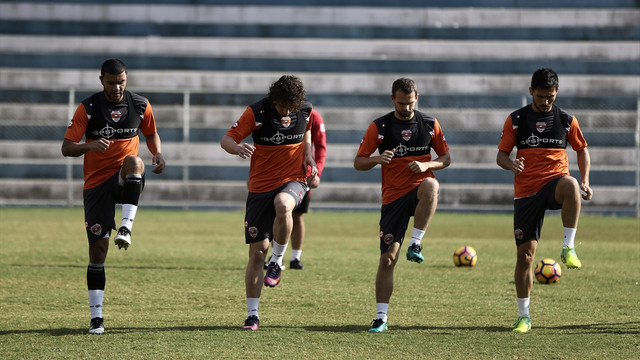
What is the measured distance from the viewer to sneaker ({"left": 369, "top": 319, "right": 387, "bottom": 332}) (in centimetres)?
764

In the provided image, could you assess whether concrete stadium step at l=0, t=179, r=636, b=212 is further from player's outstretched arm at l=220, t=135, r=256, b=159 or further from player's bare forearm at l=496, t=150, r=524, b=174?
player's outstretched arm at l=220, t=135, r=256, b=159

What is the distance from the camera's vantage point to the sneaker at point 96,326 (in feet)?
24.4

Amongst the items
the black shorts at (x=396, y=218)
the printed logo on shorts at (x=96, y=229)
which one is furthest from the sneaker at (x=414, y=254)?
the printed logo on shorts at (x=96, y=229)

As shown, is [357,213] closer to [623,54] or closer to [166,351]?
[623,54]

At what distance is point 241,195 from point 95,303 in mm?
18160

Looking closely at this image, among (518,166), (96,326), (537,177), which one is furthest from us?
(537,177)

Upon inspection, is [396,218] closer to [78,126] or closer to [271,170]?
[271,170]

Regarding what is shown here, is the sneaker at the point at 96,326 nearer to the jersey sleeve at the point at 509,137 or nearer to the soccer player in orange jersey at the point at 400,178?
the soccer player in orange jersey at the point at 400,178

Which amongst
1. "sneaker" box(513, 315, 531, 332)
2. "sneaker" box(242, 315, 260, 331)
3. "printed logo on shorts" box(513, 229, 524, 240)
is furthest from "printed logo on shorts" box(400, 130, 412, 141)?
"sneaker" box(242, 315, 260, 331)

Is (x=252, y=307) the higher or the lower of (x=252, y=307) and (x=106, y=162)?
the lower

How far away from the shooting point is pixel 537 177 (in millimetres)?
7840

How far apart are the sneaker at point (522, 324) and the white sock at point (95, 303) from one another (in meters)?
3.26

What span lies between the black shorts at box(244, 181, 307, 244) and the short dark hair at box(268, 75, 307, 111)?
69cm

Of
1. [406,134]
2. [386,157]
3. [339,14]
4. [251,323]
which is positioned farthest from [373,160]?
[339,14]
